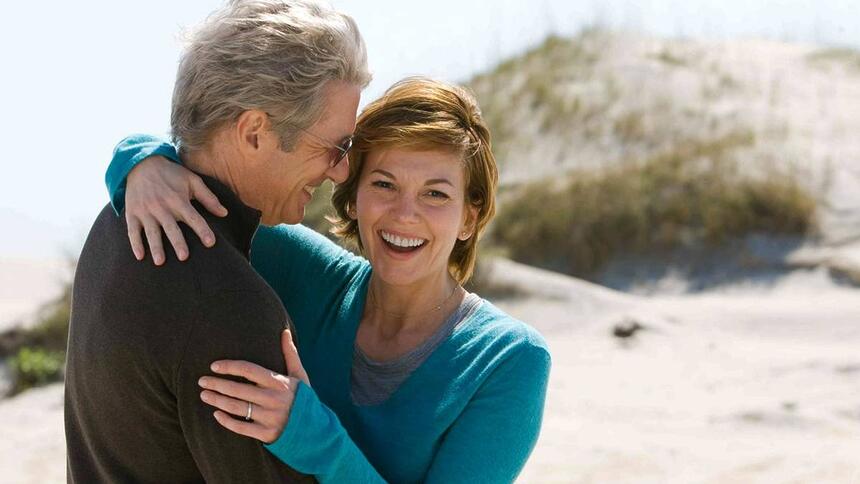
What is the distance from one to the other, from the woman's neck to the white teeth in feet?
0.46

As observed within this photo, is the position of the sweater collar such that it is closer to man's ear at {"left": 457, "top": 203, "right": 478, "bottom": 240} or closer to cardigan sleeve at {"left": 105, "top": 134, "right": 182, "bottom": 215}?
cardigan sleeve at {"left": 105, "top": 134, "right": 182, "bottom": 215}

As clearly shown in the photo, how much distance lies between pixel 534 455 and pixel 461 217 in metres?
3.84

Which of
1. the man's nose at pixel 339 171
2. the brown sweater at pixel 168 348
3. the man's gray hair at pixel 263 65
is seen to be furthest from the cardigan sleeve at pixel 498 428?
the man's gray hair at pixel 263 65

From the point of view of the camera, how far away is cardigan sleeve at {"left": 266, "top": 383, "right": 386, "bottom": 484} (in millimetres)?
2188

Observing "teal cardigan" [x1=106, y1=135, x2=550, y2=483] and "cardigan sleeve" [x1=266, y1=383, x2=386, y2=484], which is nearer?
"cardigan sleeve" [x1=266, y1=383, x2=386, y2=484]

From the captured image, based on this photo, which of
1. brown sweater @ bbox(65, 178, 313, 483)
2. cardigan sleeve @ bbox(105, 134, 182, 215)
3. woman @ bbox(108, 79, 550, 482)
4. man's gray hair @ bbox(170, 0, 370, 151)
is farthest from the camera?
woman @ bbox(108, 79, 550, 482)

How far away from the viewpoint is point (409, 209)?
9.10ft

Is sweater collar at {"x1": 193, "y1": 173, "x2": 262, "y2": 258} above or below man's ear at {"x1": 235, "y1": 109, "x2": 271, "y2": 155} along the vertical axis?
below

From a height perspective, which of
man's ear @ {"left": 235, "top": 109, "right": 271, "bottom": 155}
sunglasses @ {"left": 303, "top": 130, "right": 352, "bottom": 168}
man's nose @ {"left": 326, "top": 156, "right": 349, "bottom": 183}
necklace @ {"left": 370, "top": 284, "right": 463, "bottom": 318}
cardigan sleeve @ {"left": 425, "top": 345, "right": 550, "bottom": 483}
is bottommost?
cardigan sleeve @ {"left": 425, "top": 345, "right": 550, "bottom": 483}

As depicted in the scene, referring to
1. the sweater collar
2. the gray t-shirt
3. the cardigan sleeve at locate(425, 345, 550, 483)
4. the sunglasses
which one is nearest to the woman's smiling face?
the gray t-shirt

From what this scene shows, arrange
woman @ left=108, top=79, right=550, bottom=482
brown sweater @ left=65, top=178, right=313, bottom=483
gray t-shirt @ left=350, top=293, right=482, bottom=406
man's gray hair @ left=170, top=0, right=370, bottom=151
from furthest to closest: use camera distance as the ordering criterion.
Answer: gray t-shirt @ left=350, top=293, right=482, bottom=406
woman @ left=108, top=79, right=550, bottom=482
man's gray hair @ left=170, top=0, right=370, bottom=151
brown sweater @ left=65, top=178, right=313, bottom=483

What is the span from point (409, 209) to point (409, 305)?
284 mm

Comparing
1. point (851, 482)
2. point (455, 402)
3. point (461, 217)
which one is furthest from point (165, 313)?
point (851, 482)

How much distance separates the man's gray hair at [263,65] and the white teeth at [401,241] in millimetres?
516
